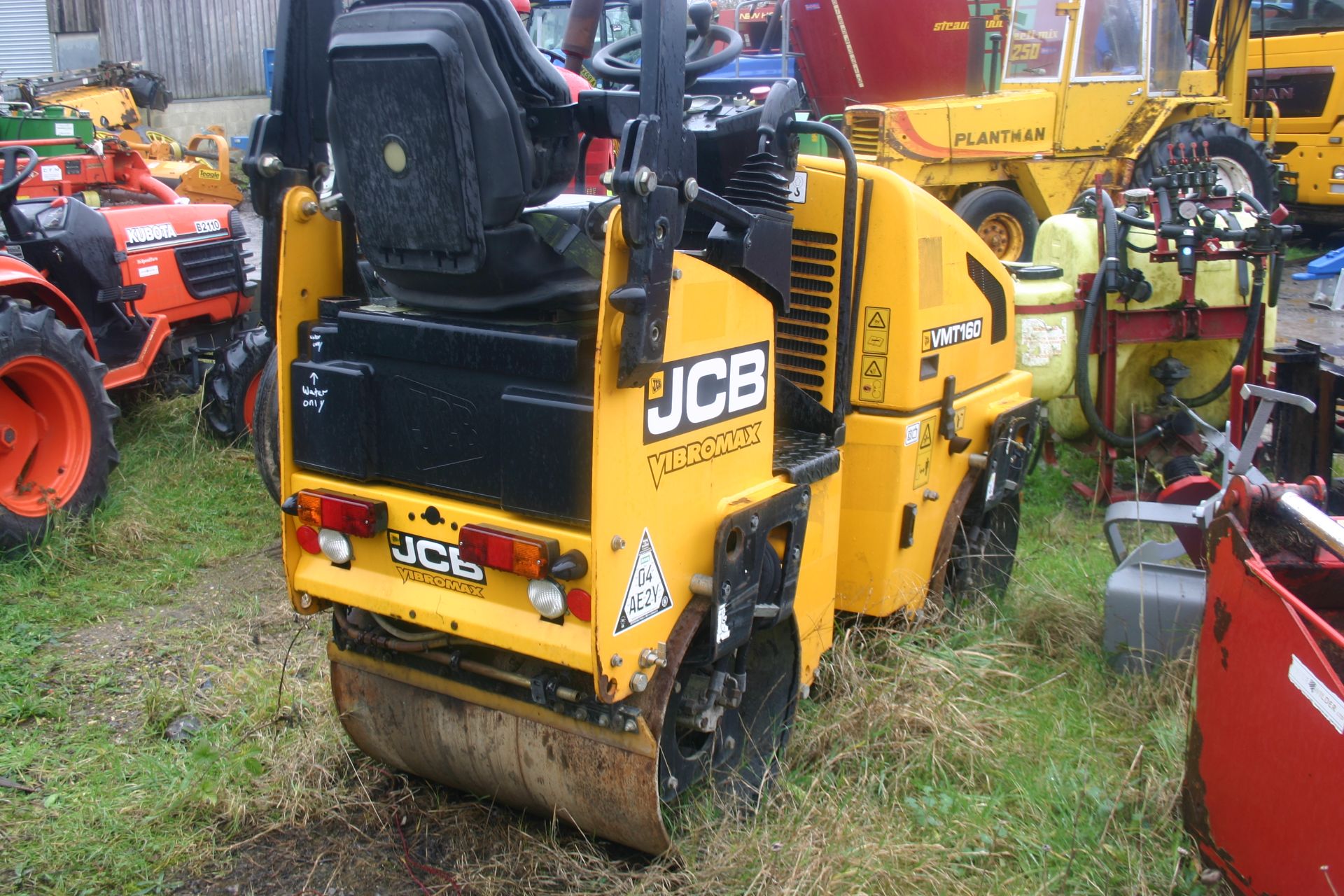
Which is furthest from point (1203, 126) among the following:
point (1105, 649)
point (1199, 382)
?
point (1105, 649)

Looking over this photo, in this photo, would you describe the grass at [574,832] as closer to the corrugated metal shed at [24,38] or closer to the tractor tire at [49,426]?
the tractor tire at [49,426]

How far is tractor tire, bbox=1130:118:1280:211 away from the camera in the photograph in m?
10.3

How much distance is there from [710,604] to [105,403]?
4.05 m

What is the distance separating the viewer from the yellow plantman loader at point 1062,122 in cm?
994

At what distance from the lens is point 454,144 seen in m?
2.41

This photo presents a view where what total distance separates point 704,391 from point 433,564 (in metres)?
0.77

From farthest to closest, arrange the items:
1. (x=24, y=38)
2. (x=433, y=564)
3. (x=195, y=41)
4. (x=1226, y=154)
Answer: (x=195, y=41), (x=24, y=38), (x=1226, y=154), (x=433, y=564)

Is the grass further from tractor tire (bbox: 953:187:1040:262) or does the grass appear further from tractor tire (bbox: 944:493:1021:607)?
tractor tire (bbox: 953:187:1040:262)

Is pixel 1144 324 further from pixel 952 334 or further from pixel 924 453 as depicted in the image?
A: pixel 924 453

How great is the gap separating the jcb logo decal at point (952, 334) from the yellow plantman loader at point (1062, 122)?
5984 mm

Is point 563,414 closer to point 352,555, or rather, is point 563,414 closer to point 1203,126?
point 352,555

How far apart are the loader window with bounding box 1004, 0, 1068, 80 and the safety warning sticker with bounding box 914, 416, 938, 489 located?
755cm

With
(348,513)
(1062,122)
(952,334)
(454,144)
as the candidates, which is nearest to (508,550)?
(348,513)

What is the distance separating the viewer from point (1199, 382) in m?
6.38
